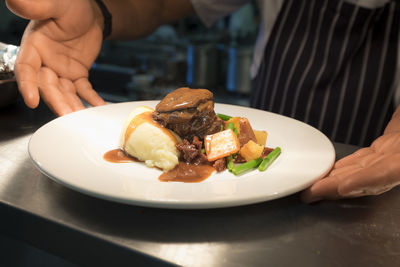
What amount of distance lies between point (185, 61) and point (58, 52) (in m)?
3.09

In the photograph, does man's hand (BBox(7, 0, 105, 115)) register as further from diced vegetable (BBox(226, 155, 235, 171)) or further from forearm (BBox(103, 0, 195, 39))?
diced vegetable (BBox(226, 155, 235, 171))

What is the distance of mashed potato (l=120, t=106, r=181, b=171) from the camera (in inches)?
53.0

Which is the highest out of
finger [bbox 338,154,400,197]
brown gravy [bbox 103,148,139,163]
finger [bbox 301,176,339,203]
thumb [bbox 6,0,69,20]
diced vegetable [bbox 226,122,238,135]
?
thumb [bbox 6,0,69,20]

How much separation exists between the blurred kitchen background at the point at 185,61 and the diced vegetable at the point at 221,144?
319cm

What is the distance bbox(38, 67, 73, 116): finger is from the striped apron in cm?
142

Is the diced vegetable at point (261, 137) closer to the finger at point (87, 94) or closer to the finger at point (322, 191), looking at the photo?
the finger at point (322, 191)

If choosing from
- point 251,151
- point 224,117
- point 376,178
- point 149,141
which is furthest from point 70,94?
point 376,178

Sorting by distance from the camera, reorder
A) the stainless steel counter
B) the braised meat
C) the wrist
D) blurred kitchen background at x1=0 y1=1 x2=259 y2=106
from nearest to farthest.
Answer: the stainless steel counter, the braised meat, the wrist, blurred kitchen background at x1=0 y1=1 x2=259 y2=106

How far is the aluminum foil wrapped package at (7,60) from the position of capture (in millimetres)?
1752

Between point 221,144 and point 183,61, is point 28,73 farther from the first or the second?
point 183,61

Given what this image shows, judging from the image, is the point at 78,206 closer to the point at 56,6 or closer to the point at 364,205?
the point at 364,205

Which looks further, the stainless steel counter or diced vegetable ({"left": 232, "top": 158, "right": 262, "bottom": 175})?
diced vegetable ({"left": 232, "top": 158, "right": 262, "bottom": 175})

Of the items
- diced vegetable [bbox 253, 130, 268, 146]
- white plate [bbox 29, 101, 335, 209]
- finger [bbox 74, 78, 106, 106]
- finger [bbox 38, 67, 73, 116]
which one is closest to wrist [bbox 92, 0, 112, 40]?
finger [bbox 74, 78, 106, 106]

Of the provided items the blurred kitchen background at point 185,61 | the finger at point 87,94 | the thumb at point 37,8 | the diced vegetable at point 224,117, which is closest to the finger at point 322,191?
the diced vegetable at point 224,117
